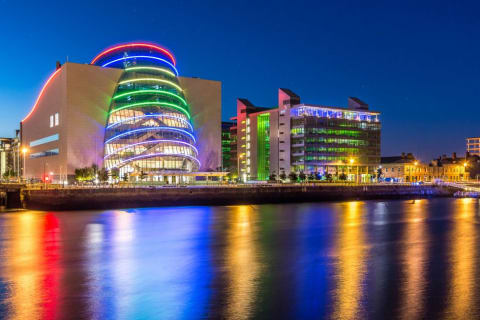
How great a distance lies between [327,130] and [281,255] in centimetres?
9003

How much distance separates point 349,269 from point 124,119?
66422 millimetres

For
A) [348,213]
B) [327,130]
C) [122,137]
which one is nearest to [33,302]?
[348,213]

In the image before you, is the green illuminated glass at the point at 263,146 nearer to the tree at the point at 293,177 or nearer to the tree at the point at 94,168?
the tree at the point at 293,177

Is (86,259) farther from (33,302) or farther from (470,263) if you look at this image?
(470,263)

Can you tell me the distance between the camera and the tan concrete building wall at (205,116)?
94.8 m

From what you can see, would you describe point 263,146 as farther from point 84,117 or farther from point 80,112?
point 80,112

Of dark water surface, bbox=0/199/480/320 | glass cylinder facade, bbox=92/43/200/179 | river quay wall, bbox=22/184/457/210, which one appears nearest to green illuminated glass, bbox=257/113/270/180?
glass cylinder facade, bbox=92/43/200/179

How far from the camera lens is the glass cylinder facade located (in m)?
81.9

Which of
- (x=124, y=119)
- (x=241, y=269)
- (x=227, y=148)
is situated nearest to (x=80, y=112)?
(x=124, y=119)

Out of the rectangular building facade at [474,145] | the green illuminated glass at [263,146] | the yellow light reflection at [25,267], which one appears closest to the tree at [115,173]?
the yellow light reflection at [25,267]

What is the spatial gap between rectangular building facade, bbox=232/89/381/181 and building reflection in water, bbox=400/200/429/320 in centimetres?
6933

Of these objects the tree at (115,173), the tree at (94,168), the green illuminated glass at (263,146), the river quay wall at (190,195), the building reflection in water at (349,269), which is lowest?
the building reflection in water at (349,269)

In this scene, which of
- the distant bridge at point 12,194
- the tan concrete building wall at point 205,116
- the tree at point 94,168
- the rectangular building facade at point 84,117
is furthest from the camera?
the tan concrete building wall at point 205,116

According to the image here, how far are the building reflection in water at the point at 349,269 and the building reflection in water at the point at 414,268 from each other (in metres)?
1.49
